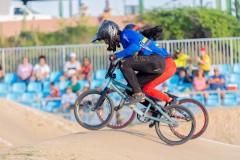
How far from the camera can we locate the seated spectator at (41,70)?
2225 cm

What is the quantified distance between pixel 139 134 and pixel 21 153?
2.87 meters

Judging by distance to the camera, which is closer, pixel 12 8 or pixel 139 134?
pixel 139 134

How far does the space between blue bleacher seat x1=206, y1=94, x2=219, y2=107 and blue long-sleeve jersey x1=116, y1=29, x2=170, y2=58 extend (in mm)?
7091

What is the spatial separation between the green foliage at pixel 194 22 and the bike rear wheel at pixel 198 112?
41.8ft

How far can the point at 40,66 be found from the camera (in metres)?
22.4

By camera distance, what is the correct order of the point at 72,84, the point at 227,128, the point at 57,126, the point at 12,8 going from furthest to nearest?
the point at 12,8 < the point at 72,84 < the point at 57,126 < the point at 227,128

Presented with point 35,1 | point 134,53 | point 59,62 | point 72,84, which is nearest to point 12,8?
point 35,1

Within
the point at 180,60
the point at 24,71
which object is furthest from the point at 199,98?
the point at 24,71

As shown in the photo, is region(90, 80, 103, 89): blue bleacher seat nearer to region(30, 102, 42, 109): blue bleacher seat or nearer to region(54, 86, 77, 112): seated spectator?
region(54, 86, 77, 112): seated spectator

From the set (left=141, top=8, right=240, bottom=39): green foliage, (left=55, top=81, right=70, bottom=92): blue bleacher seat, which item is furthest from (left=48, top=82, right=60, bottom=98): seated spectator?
(left=141, top=8, right=240, bottom=39): green foliage

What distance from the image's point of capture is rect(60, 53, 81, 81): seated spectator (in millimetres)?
21734

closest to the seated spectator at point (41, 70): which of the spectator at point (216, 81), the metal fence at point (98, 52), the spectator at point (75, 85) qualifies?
the metal fence at point (98, 52)

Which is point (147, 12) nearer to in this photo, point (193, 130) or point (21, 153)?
point (193, 130)

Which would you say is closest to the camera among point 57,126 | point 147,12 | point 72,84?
point 57,126
